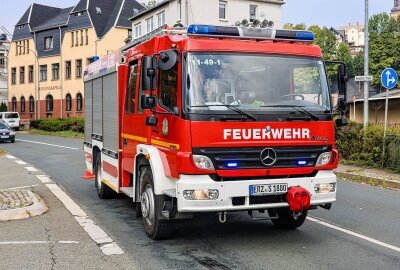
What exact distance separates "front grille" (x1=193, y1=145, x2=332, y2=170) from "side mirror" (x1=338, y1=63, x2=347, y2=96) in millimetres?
983

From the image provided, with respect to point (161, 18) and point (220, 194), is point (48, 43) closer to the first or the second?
point (161, 18)

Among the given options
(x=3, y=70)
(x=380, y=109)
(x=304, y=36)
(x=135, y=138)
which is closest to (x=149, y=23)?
(x=380, y=109)

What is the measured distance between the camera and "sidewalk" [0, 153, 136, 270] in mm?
5875

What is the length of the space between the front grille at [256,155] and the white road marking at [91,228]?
159 cm

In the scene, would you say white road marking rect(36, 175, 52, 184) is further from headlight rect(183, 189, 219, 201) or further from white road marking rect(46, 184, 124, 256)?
headlight rect(183, 189, 219, 201)

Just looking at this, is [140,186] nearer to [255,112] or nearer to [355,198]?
[255,112]

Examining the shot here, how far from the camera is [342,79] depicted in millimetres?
7238

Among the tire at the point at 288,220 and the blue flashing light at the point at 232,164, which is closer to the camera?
the blue flashing light at the point at 232,164

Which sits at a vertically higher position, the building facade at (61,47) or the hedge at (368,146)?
the building facade at (61,47)

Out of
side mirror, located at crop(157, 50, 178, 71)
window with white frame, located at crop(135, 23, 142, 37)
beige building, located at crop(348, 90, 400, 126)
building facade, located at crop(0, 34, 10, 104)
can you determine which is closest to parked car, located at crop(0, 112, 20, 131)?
window with white frame, located at crop(135, 23, 142, 37)

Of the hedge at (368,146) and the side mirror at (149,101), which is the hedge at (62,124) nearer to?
the hedge at (368,146)

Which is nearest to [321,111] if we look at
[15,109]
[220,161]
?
[220,161]

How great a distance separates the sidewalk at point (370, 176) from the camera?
Answer: 1301cm

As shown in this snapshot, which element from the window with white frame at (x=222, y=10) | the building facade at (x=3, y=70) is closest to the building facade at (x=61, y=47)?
the window with white frame at (x=222, y=10)
